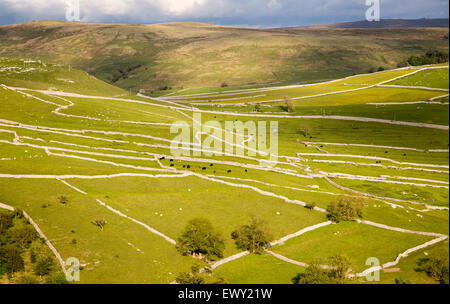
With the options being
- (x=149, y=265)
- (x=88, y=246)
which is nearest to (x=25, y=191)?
(x=88, y=246)

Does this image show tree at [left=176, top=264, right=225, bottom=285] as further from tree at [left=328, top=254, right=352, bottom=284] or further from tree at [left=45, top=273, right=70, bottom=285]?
tree at [left=328, top=254, right=352, bottom=284]

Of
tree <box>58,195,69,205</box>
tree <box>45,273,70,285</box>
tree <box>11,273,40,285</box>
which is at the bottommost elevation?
tree <box>45,273,70,285</box>

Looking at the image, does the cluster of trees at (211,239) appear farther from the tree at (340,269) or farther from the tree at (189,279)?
the tree at (340,269)

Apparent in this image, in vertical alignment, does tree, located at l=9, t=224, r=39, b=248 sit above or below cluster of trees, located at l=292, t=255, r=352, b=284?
above

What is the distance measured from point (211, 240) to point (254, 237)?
24.2 ft

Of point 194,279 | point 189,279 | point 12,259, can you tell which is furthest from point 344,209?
point 12,259

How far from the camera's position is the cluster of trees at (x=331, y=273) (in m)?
45.6

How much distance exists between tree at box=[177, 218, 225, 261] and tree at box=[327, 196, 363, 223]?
27084 millimetres

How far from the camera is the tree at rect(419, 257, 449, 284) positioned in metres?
48.5

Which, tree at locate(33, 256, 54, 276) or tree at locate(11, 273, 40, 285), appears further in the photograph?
tree at locate(33, 256, 54, 276)

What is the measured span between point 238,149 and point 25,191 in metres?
68.0

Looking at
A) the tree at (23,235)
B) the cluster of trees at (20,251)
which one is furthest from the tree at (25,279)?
the tree at (23,235)

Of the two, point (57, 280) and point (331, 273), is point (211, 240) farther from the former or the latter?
point (57, 280)

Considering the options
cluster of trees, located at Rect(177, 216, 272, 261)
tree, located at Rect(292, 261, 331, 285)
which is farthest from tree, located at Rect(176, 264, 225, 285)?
tree, located at Rect(292, 261, 331, 285)
